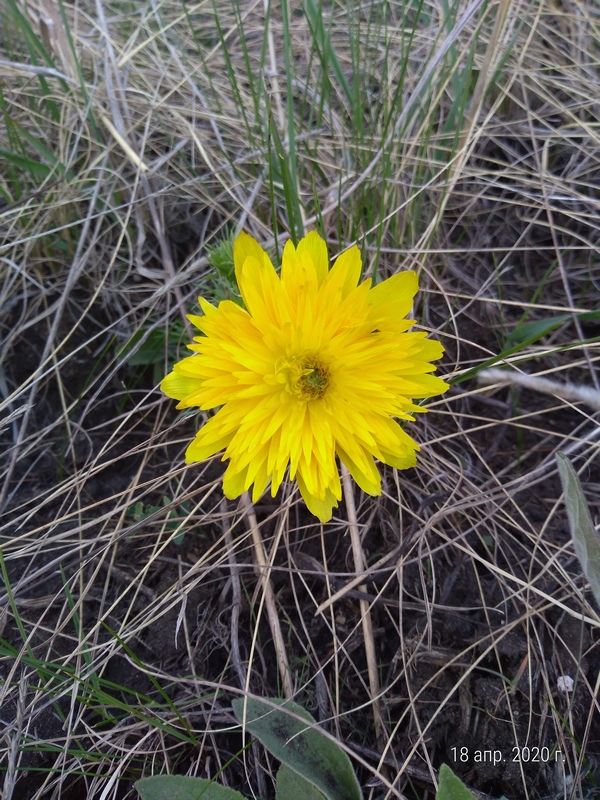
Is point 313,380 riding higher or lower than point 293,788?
higher

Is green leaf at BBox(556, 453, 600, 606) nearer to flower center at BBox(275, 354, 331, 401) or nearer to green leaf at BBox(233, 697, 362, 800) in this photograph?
flower center at BBox(275, 354, 331, 401)

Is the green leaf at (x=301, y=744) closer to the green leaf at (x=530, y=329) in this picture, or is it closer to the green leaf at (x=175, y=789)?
the green leaf at (x=175, y=789)

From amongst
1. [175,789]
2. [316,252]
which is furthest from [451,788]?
[316,252]

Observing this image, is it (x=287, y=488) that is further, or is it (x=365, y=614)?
(x=287, y=488)

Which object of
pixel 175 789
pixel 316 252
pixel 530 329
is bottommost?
pixel 175 789

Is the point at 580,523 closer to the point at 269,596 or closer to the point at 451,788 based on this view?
the point at 451,788

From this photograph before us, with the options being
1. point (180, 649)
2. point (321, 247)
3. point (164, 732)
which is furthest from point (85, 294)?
point (164, 732)

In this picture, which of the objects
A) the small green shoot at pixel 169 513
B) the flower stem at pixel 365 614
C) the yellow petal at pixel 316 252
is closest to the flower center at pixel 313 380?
the yellow petal at pixel 316 252
